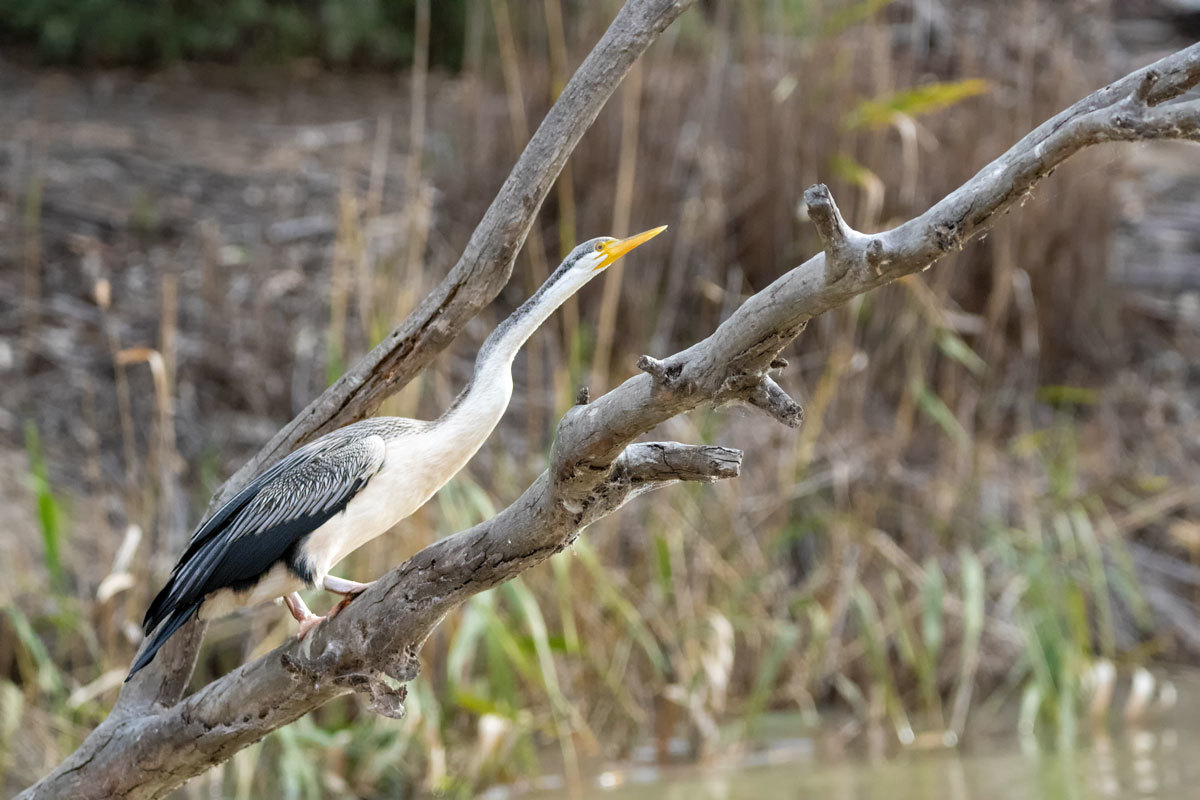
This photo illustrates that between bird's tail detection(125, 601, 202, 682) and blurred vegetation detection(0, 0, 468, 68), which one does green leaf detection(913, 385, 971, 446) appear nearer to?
bird's tail detection(125, 601, 202, 682)

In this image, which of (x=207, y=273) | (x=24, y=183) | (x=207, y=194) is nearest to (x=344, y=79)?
(x=207, y=194)

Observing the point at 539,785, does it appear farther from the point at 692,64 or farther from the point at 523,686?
the point at 692,64

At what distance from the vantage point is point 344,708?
4004 mm

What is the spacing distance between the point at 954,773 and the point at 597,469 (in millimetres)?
2764

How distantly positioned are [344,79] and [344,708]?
5699mm

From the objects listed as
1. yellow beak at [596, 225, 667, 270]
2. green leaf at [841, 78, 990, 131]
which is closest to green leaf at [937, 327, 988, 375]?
green leaf at [841, 78, 990, 131]

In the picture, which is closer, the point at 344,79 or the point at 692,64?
the point at 692,64

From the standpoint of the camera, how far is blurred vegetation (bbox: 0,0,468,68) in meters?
7.95

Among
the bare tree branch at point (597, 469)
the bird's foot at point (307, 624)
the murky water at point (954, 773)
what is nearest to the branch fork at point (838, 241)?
the bare tree branch at point (597, 469)

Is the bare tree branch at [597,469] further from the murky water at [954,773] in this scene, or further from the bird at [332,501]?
the murky water at [954,773]

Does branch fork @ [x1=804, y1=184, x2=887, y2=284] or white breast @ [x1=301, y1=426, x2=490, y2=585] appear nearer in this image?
branch fork @ [x1=804, y1=184, x2=887, y2=284]

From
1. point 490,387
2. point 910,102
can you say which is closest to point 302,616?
point 490,387

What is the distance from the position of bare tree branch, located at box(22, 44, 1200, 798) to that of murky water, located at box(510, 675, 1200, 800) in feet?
5.85

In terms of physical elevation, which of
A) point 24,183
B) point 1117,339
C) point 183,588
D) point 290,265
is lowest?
point 1117,339
